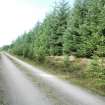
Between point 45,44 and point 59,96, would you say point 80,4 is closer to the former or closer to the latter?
point 45,44

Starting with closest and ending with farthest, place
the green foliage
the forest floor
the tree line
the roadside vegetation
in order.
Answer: the forest floor < the green foliage < the roadside vegetation < the tree line

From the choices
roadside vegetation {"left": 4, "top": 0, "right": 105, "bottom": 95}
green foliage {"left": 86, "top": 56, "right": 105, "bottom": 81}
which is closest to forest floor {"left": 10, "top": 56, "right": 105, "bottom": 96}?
roadside vegetation {"left": 4, "top": 0, "right": 105, "bottom": 95}

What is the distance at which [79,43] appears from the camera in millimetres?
32344

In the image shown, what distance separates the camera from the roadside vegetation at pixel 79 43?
15547 mm

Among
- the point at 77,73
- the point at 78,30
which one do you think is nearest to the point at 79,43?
the point at 78,30

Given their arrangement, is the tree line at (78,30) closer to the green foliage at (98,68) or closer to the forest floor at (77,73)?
the green foliage at (98,68)

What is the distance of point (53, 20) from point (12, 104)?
35.7 metres

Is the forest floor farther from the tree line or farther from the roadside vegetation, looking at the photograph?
the tree line

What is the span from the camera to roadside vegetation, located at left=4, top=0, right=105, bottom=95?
15547mm

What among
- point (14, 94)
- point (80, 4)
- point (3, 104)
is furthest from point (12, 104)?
point (80, 4)

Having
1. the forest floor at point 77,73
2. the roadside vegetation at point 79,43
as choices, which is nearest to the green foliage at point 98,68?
the roadside vegetation at point 79,43

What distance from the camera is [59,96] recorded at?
Result: 36.9 feet

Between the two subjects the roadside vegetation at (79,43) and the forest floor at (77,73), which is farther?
the roadside vegetation at (79,43)

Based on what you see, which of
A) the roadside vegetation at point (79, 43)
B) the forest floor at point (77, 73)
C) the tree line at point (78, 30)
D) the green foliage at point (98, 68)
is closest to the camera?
the forest floor at point (77, 73)
